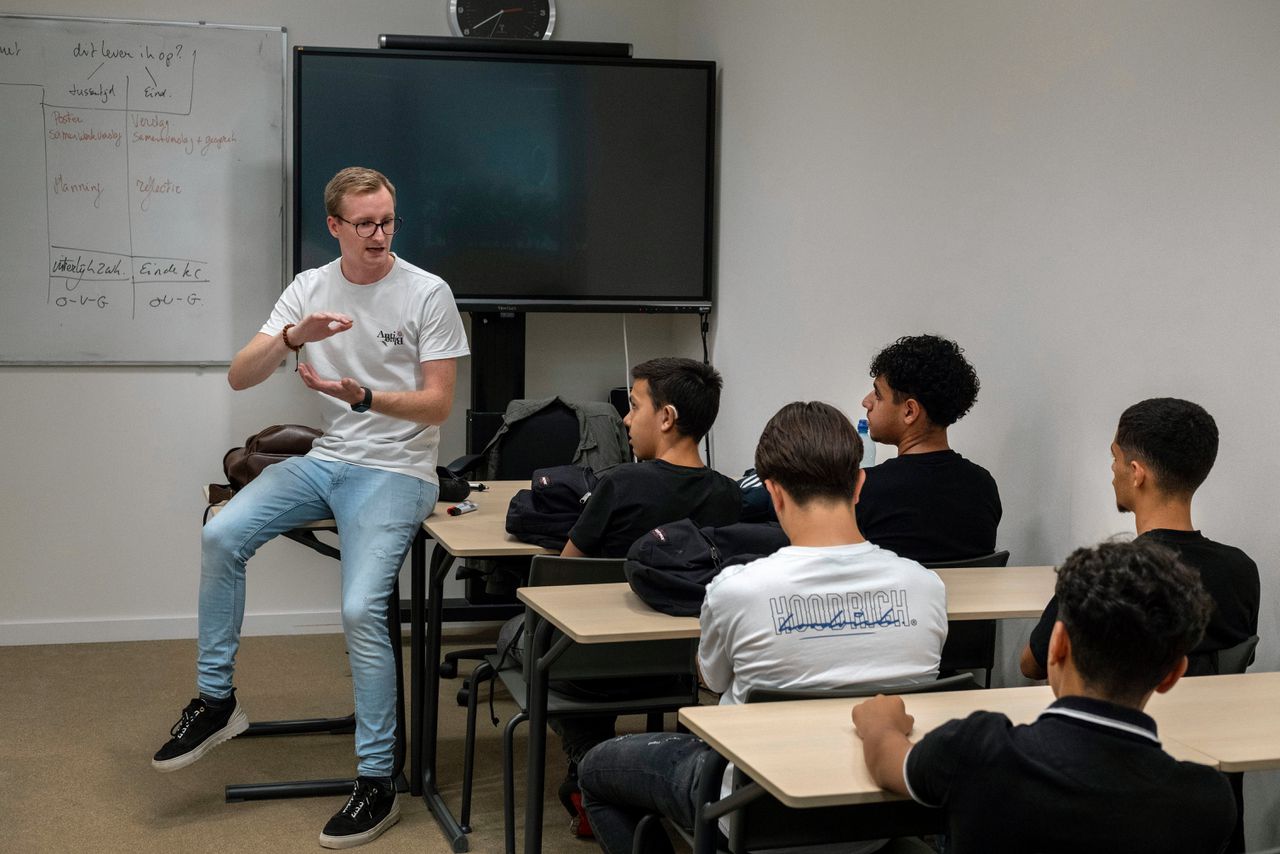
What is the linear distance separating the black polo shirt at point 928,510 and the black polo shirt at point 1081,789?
1.40 meters

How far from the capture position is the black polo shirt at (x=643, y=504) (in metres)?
2.67

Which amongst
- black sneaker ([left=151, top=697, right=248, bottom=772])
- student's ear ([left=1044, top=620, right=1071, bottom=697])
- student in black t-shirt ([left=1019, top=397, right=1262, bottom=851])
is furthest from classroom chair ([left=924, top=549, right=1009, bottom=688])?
Answer: black sneaker ([left=151, top=697, right=248, bottom=772])

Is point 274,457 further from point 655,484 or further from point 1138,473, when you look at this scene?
point 1138,473

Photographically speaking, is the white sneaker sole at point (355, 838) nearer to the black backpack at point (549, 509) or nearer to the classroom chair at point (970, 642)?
the black backpack at point (549, 509)

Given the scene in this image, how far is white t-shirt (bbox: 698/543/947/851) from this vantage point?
1.78 meters

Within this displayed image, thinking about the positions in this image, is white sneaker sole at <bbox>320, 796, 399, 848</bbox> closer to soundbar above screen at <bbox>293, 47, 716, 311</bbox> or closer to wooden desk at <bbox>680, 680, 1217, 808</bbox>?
wooden desk at <bbox>680, 680, 1217, 808</bbox>

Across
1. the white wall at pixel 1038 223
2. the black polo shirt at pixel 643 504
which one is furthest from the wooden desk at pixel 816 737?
the black polo shirt at pixel 643 504

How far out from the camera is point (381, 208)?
10.3 feet

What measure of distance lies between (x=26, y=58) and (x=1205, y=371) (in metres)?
4.13

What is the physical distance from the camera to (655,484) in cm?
268

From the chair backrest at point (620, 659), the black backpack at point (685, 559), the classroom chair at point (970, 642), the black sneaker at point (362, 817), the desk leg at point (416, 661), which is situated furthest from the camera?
the desk leg at point (416, 661)

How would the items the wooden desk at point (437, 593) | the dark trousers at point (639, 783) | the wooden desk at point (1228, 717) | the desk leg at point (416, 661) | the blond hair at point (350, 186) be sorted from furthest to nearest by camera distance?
the desk leg at point (416, 661)
the blond hair at point (350, 186)
the wooden desk at point (437, 593)
the dark trousers at point (639, 783)
the wooden desk at point (1228, 717)

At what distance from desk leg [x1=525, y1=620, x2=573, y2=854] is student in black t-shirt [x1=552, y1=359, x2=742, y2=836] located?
223 millimetres

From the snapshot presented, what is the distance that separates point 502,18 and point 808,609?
3.77 meters
